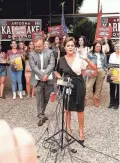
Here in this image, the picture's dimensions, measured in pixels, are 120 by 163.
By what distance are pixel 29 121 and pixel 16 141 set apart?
520 centimetres

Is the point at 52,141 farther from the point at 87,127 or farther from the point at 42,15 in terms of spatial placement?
the point at 42,15

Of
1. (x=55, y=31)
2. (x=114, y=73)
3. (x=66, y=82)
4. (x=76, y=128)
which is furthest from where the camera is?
(x=55, y=31)

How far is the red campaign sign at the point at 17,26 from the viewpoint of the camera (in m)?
8.74

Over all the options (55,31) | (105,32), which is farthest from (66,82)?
(55,31)

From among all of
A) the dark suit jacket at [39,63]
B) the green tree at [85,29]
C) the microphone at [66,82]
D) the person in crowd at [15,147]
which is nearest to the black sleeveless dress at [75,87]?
→ the microphone at [66,82]

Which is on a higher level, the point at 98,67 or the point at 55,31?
the point at 55,31

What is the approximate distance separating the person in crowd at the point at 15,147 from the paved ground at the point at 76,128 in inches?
134

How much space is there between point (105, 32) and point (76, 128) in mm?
3504

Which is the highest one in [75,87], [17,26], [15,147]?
[17,26]

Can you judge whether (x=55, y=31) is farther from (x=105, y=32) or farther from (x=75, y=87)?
(x=75, y=87)

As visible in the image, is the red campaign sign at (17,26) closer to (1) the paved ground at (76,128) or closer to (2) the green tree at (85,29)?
(2) the green tree at (85,29)

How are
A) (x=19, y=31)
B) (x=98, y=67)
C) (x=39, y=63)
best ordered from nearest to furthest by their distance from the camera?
(x=39, y=63) < (x=98, y=67) < (x=19, y=31)

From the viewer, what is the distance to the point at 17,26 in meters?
8.66

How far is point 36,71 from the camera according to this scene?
546 cm
